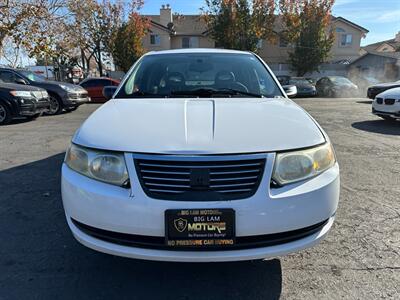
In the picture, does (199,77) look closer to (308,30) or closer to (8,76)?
(8,76)

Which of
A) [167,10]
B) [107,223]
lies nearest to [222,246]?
[107,223]

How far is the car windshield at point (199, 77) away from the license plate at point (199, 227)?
1.59 metres

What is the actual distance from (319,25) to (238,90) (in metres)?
32.5

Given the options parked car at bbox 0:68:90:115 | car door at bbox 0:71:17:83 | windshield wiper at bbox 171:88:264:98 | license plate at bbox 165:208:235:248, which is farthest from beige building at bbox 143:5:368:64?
license plate at bbox 165:208:235:248

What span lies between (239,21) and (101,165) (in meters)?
32.1

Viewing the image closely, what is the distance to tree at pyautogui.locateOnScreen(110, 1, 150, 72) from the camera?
1209 inches

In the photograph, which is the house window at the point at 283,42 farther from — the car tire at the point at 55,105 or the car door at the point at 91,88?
the car tire at the point at 55,105

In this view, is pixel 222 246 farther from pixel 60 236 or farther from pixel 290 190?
pixel 60 236

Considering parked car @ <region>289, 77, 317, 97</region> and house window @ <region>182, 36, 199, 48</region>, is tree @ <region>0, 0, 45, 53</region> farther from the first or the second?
house window @ <region>182, 36, 199, 48</region>

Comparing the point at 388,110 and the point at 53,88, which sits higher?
the point at 53,88

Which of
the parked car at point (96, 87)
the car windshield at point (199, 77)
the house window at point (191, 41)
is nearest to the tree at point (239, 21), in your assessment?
the house window at point (191, 41)

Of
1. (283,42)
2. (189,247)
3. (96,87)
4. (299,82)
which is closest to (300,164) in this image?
(189,247)

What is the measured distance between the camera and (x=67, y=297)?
2.34 metres

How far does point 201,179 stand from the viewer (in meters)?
2.06
